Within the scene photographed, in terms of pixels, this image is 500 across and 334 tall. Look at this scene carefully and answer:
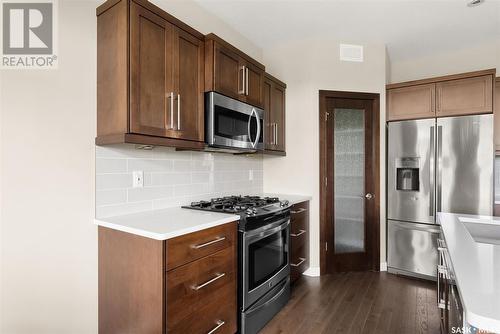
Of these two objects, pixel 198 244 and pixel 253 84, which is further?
pixel 253 84

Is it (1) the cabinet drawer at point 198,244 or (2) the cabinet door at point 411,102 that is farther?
(2) the cabinet door at point 411,102

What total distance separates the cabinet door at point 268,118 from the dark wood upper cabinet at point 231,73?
0.77 ft

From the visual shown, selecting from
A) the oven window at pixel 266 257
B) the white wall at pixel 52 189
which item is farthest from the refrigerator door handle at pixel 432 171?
the white wall at pixel 52 189

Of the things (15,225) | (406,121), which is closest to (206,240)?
(15,225)

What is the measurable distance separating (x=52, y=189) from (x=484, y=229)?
109 inches

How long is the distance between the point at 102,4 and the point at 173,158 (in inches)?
45.5

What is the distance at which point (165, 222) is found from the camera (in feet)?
5.64

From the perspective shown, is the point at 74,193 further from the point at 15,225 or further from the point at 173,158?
the point at 173,158

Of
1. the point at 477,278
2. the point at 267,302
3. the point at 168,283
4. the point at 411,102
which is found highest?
the point at 411,102

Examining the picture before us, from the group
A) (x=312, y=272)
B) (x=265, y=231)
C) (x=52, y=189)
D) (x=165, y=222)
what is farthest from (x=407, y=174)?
(x=52, y=189)

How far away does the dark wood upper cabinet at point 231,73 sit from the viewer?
2.11m

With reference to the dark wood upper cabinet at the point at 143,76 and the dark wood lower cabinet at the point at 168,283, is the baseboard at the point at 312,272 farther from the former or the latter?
the dark wood upper cabinet at the point at 143,76

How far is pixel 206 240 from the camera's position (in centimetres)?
171

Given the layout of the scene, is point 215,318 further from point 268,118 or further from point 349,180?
point 349,180
